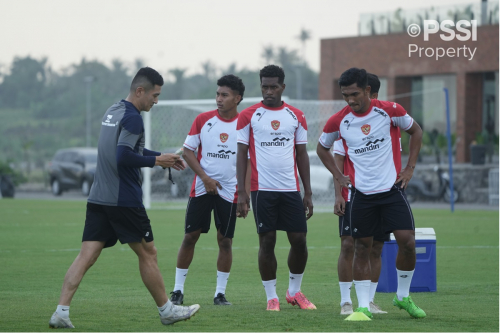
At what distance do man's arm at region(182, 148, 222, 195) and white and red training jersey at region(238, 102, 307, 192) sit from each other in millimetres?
641

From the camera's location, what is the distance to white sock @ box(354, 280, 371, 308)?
732cm

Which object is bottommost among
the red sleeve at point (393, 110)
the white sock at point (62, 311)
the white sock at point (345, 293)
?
the white sock at point (345, 293)

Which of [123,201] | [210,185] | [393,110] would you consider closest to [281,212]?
[210,185]

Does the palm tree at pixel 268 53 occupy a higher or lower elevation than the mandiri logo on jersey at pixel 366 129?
higher

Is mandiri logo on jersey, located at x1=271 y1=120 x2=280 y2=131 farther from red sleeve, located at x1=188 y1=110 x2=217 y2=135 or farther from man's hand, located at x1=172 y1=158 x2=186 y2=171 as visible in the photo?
man's hand, located at x1=172 y1=158 x2=186 y2=171

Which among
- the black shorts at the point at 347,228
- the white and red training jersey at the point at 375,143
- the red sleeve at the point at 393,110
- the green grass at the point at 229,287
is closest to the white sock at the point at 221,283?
the green grass at the point at 229,287

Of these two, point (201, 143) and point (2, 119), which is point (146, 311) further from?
point (2, 119)

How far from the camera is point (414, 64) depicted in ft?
124

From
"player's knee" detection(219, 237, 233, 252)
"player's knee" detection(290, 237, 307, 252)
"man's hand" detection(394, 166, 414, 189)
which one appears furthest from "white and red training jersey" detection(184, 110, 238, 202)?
"man's hand" detection(394, 166, 414, 189)

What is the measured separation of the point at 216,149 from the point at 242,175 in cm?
89

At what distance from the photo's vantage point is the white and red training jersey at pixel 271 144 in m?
8.10

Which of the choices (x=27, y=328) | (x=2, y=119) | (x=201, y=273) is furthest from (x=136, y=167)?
(x=2, y=119)

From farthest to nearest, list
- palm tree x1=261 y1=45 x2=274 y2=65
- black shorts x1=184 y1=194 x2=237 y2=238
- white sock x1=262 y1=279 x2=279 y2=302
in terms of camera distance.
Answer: palm tree x1=261 y1=45 x2=274 y2=65
black shorts x1=184 y1=194 x2=237 y2=238
white sock x1=262 y1=279 x2=279 y2=302

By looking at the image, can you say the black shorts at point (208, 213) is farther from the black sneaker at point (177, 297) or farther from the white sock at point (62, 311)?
the white sock at point (62, 311)
